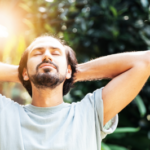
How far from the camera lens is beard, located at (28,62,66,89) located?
2.92ft

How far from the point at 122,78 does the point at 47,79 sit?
0.30m

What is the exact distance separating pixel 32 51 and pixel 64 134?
15.2 inches

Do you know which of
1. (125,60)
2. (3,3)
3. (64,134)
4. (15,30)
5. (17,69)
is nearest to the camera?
(64,134)

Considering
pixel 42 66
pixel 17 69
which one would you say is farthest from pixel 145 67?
pixel 17 69

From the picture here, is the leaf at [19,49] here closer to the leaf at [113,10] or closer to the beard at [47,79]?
the leaf at [113,10]

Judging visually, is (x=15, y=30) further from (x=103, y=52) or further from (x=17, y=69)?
(x=17, y=69)

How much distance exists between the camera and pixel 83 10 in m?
2.44

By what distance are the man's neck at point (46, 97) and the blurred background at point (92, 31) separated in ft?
4.11

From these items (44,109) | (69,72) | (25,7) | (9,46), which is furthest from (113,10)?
(44,109)

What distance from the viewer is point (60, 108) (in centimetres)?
95

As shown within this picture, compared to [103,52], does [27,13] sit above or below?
above

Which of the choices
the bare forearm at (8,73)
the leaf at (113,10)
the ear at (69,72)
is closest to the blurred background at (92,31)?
the leaf at (113,10)

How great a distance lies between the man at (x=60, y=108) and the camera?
846mm

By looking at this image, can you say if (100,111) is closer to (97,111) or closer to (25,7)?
(97,111)
